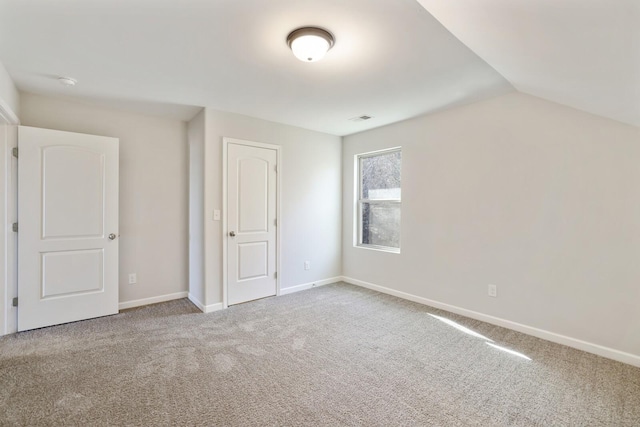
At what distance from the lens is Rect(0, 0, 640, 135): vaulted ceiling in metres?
1.59

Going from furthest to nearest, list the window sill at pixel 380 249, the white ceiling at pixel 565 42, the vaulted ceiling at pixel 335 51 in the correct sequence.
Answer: the window sill at pixel 380 249, the vaulted ceiling at pixel 335 51, the white ceiling at pixel 565 42


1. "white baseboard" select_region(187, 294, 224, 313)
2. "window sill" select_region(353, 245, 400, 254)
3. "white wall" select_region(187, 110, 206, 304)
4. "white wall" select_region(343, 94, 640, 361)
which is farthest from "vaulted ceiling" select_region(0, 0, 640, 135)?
"white baseboard" select_region(187, 294, 224, 313)

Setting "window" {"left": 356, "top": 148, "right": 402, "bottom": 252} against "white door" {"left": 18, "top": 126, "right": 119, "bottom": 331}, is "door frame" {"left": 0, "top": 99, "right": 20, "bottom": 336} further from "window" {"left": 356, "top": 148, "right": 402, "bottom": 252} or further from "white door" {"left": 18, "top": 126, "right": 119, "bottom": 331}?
"window" {"left": 356, "top": 148, "right": 402, "bottom": 252}

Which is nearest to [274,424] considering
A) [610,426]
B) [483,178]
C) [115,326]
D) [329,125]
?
[610,426]

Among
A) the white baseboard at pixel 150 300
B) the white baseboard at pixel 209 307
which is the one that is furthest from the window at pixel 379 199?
the white baseboard at pixel 150 300

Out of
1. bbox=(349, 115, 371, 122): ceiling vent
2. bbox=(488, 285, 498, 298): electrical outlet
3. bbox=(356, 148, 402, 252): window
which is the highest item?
bbox=(349, 115, 371, 122): ceiling vent

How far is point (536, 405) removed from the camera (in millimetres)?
1874

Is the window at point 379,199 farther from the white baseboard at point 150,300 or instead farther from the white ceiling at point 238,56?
the white baseboard at point 150,300

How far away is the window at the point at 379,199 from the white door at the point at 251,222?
140cm

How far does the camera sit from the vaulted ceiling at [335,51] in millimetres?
1595

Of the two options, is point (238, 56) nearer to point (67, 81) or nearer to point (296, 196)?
point (67, 81)

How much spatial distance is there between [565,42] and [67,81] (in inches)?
148

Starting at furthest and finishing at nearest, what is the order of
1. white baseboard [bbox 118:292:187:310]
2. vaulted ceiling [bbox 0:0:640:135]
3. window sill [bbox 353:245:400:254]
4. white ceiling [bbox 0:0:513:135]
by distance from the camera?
window sill [bbox 353:245:400:254] < white baseboard [bbox 118:292:187:310] < white ceiling [bbox 0:0:513:135] < vaulted ceiling [bbox 0:0:640:135]

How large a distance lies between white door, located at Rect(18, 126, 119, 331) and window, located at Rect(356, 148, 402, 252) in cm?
323
